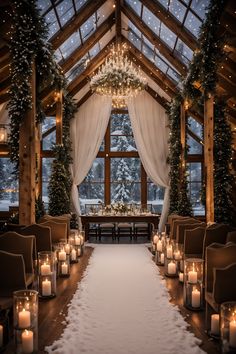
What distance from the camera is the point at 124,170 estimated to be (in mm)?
14414

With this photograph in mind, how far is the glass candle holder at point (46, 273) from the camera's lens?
15.2 ft

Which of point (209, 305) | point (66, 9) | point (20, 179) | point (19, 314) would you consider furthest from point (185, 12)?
point (19, 314)

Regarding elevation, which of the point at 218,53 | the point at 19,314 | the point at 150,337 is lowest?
the point at 150,337

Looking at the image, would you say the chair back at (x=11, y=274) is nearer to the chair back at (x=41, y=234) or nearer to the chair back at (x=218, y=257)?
the chair back at (x=218, y=257)

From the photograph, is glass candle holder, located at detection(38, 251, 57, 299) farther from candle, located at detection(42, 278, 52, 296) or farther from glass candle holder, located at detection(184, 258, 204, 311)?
glass candle holder, located at detection(184, 258, 204, 311)

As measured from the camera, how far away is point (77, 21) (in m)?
9.41

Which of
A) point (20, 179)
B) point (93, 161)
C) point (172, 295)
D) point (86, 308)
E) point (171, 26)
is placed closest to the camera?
point (86, 308)

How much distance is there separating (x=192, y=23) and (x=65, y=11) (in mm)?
2663

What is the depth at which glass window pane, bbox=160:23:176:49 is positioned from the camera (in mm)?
9758

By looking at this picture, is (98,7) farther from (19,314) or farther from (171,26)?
(19,314)

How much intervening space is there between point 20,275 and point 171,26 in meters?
6.99

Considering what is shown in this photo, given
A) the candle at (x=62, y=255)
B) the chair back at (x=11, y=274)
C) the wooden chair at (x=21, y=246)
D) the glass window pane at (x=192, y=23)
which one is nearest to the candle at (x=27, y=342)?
the chair back at (x=11, y=274)

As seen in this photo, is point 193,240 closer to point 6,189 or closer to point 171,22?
point 171,22

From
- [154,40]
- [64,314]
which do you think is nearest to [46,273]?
[64,314]
